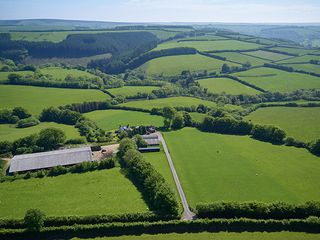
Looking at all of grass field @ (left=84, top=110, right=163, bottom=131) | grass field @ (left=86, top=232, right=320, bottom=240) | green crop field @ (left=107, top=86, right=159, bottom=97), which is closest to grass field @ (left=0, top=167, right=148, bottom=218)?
grass field @ (left=86, top=232, right=320, bottom=240)

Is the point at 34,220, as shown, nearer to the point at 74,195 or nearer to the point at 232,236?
the point at 74,195

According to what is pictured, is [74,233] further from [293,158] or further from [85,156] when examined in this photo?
[293,158]

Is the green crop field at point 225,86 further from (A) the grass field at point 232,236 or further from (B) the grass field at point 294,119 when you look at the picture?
(A) the grass field at point 232,236

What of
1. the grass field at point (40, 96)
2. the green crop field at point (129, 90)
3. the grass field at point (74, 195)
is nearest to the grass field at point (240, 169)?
the grass field at point (74, 195)

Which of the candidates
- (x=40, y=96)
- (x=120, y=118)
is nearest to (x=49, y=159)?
(x=120, y=118)

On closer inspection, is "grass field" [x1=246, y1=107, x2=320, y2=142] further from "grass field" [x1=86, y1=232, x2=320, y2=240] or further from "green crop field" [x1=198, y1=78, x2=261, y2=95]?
"grass field" [x1=86, y1=232, x2=320, y2=240]
